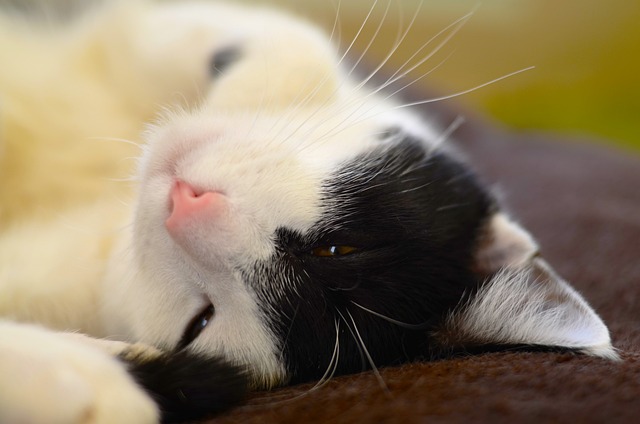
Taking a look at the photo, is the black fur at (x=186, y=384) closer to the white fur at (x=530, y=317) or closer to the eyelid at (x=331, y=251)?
the eyelid at (x=331, y=251)

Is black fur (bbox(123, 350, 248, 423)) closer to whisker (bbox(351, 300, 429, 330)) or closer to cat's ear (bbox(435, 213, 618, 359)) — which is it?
whisker (bbox(351, 300, 429, 330))

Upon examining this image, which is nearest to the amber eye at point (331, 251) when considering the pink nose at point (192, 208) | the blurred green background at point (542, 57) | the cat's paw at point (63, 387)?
the pink nose at point (192, 208)

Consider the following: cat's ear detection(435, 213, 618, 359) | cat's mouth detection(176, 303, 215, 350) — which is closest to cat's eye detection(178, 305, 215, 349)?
cat's mouth detection(176, 303, 215, 350)

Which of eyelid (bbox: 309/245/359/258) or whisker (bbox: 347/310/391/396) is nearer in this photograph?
whisker (bbox: 347/310/391/396)

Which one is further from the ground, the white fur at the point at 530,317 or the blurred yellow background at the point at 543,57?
the blurred yellow background at the point at 543,57

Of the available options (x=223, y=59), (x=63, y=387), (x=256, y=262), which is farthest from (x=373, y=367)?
(x=223, y=59)

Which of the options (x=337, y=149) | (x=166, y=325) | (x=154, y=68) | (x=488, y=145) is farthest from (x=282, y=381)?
(x=488, y=145)

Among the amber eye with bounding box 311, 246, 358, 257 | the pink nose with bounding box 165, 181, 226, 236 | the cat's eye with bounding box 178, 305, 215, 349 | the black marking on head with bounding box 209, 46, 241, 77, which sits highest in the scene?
the black marking on head with bounding box 209, 46, 241, 77

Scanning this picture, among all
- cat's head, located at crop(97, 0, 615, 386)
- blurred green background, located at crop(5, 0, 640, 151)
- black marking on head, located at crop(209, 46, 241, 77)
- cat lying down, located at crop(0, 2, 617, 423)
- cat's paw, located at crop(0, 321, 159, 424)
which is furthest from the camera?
blurred green background, located at crop(5, 0, 640, 151)

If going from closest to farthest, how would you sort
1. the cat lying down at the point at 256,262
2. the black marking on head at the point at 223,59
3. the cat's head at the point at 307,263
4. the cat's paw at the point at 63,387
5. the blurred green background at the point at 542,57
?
the cat's paw at the point at 63,387
the cat lying down at the point at 256,262
the cat's head at the point at 307,263
the black marking on head at the point at 223,59
the blurred green background at the point at 542,57
